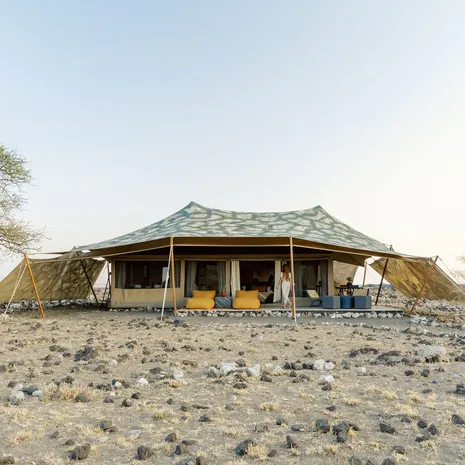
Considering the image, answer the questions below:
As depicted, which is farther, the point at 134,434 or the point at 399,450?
the point at 134,434

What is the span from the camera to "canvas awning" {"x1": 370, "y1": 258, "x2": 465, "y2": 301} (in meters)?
15.5

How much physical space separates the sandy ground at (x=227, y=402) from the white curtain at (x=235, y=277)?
8.43 m

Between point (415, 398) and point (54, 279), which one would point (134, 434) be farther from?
point (54, 279)

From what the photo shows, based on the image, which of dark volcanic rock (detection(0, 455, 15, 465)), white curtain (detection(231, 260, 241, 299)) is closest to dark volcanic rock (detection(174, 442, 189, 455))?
dark volcanic rock (detection(0, 455, 15, 465))

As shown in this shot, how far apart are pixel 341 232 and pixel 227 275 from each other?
476 centimetres

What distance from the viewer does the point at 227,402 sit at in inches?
190

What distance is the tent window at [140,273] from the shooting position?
18.3m

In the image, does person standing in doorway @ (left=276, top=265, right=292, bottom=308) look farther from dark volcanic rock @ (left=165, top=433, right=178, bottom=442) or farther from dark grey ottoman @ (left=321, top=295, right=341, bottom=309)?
dark volcanic rock @ (left=165, top=433, right=178, bottom=442)

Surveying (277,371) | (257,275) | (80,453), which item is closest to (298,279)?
(257,275)

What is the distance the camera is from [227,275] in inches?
700

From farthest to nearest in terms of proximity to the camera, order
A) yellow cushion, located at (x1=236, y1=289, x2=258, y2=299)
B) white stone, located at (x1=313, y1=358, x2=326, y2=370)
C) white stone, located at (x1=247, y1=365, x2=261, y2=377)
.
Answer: yellow cushion, located at (x1=236, y1=289, x2=258, y2=299), white stone, located at (x1=313, y1=358, x2=326, y2=370), white stone, located at (x1=247, y1=365, x2=261, y2=377)

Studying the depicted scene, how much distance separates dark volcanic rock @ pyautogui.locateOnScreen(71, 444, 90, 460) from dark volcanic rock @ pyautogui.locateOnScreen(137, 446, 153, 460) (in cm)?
37

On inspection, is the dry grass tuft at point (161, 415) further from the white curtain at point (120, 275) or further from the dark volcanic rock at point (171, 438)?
the white curtain at point (120, 275)

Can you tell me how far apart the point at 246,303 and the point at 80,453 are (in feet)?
42.6
